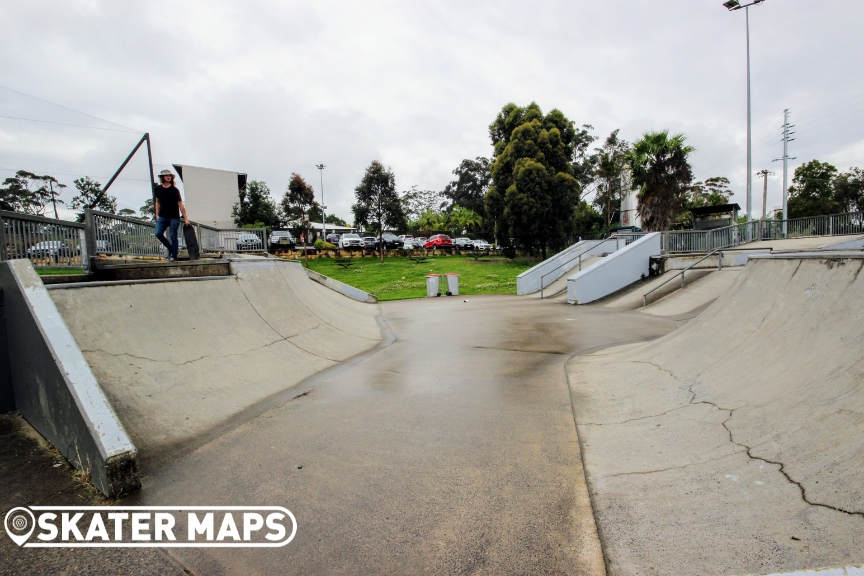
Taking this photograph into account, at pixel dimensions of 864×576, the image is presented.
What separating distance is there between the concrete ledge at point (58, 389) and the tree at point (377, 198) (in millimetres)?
28487

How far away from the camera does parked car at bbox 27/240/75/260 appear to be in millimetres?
5760

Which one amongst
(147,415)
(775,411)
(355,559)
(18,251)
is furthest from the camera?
(18,251)

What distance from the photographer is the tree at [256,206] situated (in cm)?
4409

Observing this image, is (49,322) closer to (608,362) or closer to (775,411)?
(775,411)

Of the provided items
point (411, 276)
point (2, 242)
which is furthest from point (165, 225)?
point (411, 276)

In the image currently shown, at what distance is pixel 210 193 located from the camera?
41.5 m

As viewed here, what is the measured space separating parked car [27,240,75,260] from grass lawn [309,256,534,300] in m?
12.6

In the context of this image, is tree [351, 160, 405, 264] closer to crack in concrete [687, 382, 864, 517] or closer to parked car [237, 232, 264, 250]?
parked car [237, 232, 264, 250]

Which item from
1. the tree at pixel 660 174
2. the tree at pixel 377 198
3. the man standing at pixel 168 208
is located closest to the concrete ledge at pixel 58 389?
the man standing at pixel 168 208

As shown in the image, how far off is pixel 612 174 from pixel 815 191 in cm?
3334

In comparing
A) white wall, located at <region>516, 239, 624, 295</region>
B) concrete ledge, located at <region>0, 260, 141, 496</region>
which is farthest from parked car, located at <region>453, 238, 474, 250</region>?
concrete ledge, located at <region>0, 260, 141, 496</region>

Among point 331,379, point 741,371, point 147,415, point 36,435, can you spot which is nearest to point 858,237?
point 741,371

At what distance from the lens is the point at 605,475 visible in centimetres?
336

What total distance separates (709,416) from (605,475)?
3.90ft
